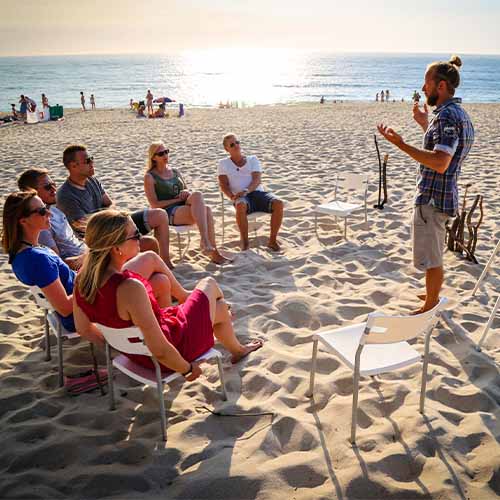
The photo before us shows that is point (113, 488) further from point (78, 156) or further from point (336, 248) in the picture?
point (336, 248)

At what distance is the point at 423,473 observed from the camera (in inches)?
82.5

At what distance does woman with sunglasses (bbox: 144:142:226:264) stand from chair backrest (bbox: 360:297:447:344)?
8.78 feet

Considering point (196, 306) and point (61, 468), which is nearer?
point (61, 468)

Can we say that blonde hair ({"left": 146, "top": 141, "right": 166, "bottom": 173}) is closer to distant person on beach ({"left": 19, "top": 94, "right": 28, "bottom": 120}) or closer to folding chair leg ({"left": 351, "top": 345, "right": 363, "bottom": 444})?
folding chair leg ({"left": 351, "top": 345, "right": 363, "bottom": 444})

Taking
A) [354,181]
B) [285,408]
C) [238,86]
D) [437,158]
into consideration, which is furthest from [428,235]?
[238,86]

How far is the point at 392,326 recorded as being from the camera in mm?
2092

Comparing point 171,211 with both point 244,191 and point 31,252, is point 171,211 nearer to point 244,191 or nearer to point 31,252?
point 244,191

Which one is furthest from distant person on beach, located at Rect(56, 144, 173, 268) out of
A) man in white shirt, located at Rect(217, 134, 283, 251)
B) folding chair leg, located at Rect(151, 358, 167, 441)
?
folding chair leg, located at Rect(151, 358, 167, 441)

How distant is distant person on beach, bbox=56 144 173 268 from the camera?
13.5ft

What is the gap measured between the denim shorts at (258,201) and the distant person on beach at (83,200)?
1026 millimetres

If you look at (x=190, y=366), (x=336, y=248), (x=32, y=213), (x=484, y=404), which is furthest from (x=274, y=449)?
(x=336, y=248)

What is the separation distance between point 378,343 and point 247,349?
1.17 m

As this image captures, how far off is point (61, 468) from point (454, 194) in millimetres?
2989

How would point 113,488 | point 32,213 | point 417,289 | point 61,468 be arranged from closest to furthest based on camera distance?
point 113,488
point 61,468
point 32,213
point 417,289
